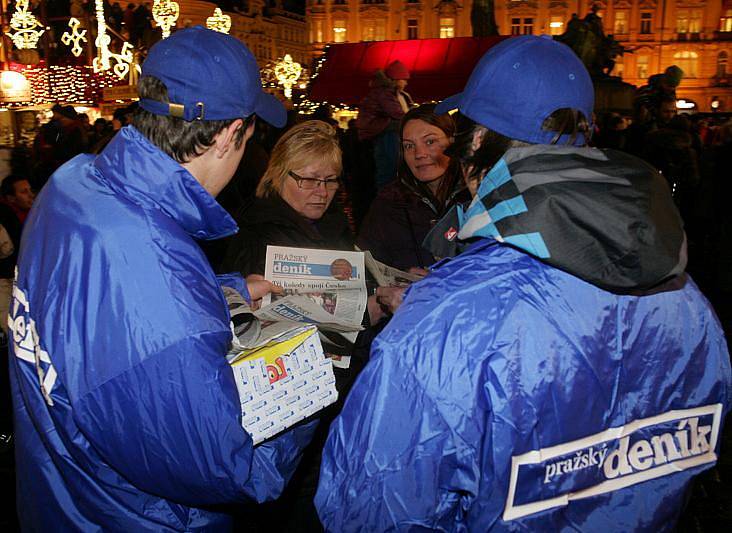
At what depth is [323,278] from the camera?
287 centimetres

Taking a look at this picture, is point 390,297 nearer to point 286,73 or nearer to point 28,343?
point 28,343

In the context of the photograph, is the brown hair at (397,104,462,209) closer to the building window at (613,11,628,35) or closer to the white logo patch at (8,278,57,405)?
the white logo patch at (8,278,57,405)

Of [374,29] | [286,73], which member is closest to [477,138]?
[286,73]

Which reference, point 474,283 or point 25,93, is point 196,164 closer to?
point 474,283

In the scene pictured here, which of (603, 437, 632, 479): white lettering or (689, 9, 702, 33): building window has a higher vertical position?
(689, 9, 702, 33): building window

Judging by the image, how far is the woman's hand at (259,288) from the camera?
2672 millimetres

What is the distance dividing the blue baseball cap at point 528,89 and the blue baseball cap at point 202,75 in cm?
60

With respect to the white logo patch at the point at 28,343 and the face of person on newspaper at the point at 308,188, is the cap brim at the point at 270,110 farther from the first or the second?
the face of person on newspaper at the point at 308,188

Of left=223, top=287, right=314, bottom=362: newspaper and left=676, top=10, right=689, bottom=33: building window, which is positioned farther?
left=676, top=10, right=689, bottom=33: building window

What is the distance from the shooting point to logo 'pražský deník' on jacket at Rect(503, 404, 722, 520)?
1291 millimetres

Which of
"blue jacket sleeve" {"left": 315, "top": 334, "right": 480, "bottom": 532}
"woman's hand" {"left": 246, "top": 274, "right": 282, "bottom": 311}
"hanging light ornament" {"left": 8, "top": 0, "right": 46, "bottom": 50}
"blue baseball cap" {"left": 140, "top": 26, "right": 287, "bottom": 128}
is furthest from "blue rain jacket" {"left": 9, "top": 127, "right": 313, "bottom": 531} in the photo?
"hanging light ornament" {"left": 8, "top": 0, "right": 46, "bottom": 50}

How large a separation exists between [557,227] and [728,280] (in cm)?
778

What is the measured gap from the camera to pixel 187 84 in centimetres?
158

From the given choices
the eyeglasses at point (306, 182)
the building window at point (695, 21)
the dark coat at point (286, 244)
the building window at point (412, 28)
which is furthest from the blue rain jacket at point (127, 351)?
the building window at point (695, 21)
